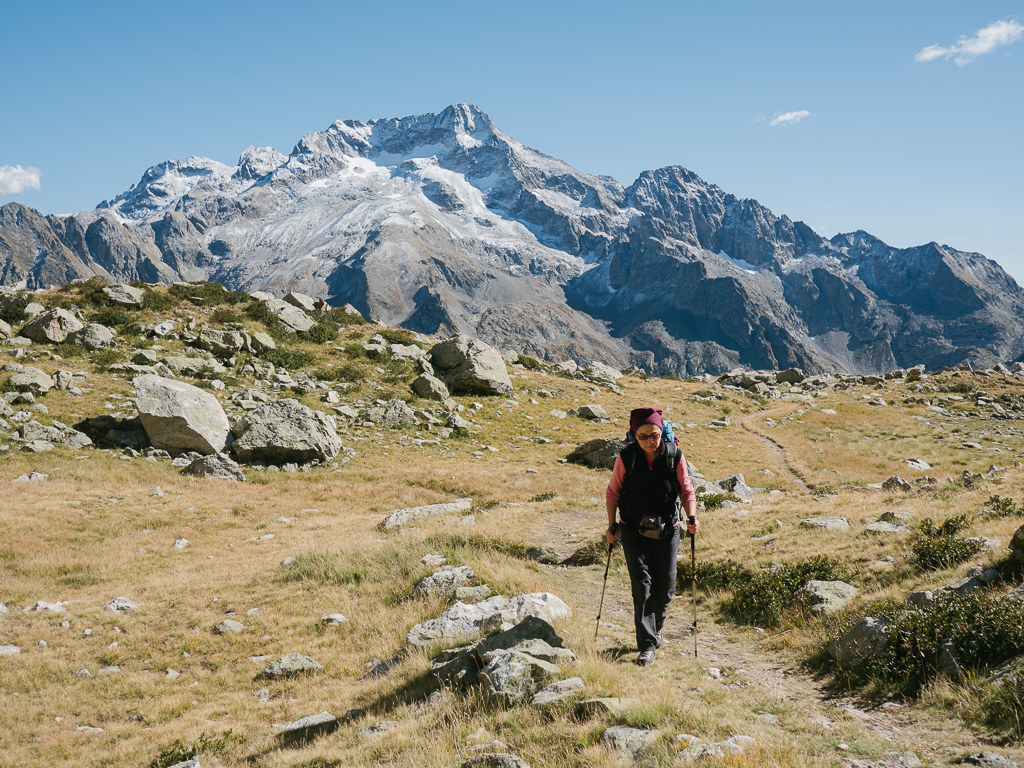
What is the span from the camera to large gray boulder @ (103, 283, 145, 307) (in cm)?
3778

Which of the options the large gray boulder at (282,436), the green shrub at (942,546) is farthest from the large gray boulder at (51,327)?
the green shrub at (942,546)

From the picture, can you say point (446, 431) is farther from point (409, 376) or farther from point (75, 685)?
point (75, 685)

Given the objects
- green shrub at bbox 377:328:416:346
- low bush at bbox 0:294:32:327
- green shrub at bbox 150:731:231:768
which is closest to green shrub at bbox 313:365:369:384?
green shrub at bbox 377:328:416:346

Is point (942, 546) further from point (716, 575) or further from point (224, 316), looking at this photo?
point (224, 316)

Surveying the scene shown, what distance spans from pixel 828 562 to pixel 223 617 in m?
12.3

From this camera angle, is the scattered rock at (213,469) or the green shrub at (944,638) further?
the scattered rock at (213,469)

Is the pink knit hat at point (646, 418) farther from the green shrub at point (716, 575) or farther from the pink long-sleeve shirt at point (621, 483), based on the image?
the green shrub at point (716, 575)

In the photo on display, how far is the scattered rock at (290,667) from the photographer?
9.73 metres

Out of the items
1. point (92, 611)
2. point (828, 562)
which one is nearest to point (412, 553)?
point (92, 611)

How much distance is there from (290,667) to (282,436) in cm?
1640

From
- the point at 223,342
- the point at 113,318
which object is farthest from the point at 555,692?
the point at 113,318

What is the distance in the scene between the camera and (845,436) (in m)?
→ 40.1

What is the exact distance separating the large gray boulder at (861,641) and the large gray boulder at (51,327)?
38.4m

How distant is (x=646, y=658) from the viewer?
8320mm
